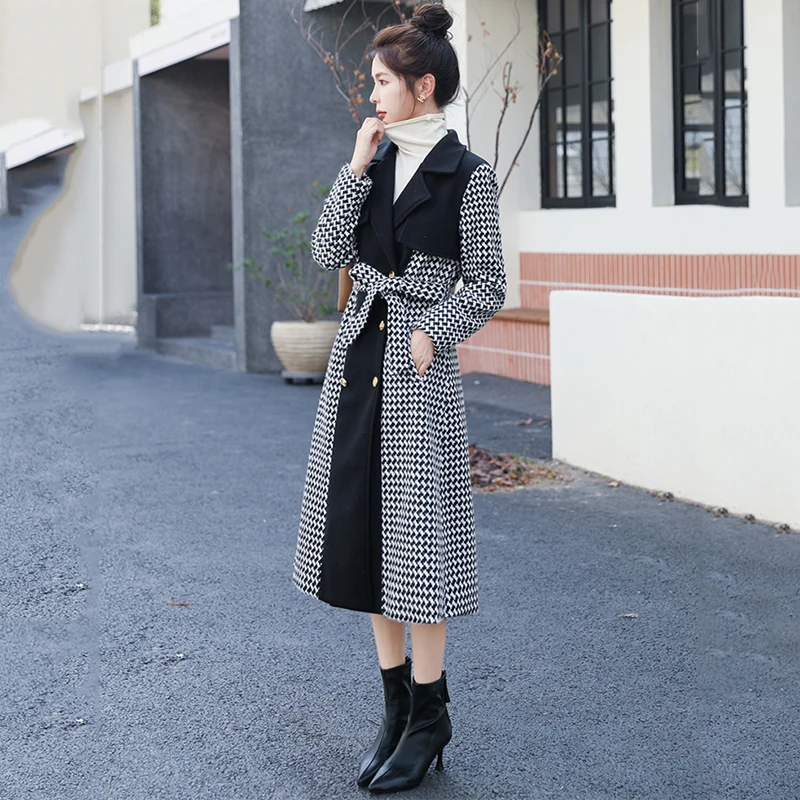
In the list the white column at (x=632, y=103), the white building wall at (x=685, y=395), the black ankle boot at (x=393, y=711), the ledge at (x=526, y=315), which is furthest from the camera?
the ledge at (x=526, y=315)

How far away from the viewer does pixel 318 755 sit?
3.75 metres

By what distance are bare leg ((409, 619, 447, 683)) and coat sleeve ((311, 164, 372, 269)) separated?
95cm

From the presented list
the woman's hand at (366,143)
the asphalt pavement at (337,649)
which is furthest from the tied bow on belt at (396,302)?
the asphalt pavement at (337,649)

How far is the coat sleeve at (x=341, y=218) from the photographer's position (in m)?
3.52

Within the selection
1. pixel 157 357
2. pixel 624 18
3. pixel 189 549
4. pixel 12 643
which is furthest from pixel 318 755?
pixel 157 357

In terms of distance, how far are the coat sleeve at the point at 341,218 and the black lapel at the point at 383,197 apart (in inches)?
1.1

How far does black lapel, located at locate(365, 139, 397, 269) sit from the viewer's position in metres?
3.53

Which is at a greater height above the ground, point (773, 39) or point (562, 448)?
point (773, 39)

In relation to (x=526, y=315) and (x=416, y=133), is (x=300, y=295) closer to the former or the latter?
(x=526, y=315)

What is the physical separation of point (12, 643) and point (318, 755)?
1.51 metres

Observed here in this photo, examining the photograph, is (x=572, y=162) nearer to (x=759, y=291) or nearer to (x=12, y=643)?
(x=759, y=291)

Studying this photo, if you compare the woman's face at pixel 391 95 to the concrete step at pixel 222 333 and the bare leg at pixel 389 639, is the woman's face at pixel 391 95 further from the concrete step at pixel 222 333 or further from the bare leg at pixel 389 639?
the concrete step at pixel 222 333

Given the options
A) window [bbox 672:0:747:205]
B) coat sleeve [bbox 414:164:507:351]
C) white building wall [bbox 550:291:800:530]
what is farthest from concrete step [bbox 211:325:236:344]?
coat sleeve [bbox 414:164:507:351]

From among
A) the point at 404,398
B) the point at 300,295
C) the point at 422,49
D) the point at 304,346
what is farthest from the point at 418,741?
the point at 300,295
